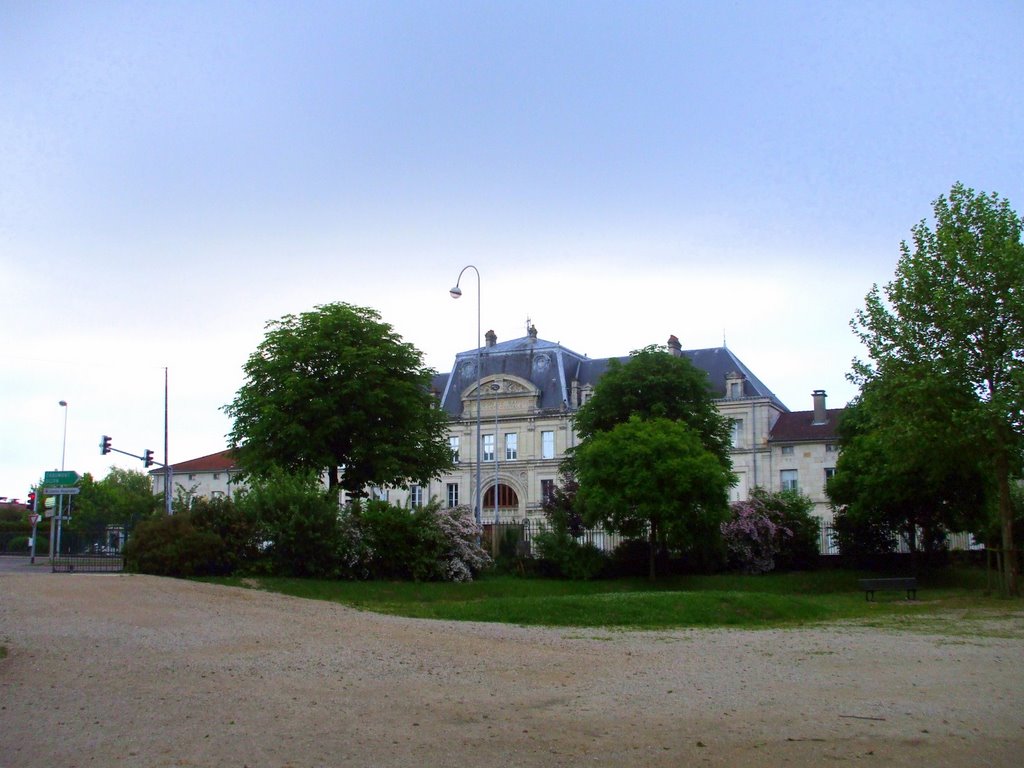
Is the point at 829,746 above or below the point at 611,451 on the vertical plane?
below

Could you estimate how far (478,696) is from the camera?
35.8 ft

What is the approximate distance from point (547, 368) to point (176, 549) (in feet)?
168

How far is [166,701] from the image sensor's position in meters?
10.3

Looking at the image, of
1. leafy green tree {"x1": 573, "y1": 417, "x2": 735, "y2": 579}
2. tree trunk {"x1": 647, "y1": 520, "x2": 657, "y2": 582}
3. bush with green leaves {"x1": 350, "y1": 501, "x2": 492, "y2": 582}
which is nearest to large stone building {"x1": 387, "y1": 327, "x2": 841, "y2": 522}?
tree trunk {"x1": 647, "y1": 520, "x2": 657, "y2": 582}

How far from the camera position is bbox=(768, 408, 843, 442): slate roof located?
6844cm

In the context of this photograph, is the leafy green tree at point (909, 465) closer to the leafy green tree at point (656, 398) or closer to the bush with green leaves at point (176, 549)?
the leafy green tree at point (656, 398)

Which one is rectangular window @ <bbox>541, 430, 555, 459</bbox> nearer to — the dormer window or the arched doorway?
the arched doorway

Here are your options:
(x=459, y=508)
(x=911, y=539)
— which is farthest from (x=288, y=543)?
(x=911, y=539)

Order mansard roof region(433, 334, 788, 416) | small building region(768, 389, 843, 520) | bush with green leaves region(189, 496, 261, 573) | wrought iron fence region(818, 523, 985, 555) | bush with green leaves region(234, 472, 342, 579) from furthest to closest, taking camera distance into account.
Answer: mansard roof region(433, 334, 788, 416) < small building region(768, 389, 843, 520) < wrought iron fence region(818, 523, 985, 555) < bush with green leaves region(234, 472, 342, 579) < bush with green leaves region(189, 496, 261, 573)

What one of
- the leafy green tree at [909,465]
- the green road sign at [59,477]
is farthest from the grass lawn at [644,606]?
the green road sign at [59,477]

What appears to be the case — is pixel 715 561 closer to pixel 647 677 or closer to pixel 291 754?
pixel 647 677

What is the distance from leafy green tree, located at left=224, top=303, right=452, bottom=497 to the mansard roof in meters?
32.9

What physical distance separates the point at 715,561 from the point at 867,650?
25025 millimetres

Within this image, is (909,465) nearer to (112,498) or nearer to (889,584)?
(889,584)
